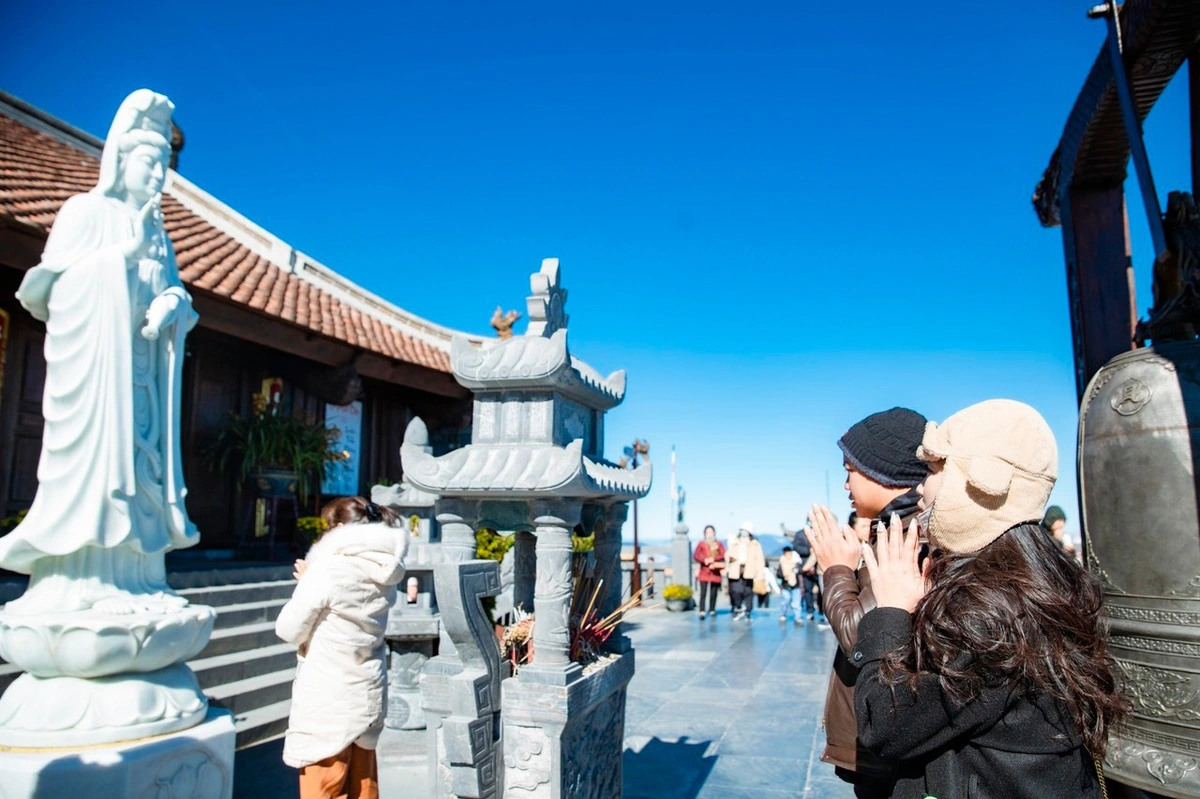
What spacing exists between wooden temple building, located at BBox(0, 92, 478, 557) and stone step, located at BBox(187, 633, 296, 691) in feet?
9.66

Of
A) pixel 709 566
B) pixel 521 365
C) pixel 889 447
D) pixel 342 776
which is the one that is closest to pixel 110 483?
pixel 342 776

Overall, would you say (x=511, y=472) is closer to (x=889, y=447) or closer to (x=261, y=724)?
(x=889, y=447)

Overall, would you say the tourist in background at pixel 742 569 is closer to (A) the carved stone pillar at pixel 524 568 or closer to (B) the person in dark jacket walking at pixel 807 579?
(B) the person in dark jacket walking at pixel 807 579

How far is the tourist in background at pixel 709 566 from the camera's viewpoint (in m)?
13.6

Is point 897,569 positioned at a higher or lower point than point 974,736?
higher

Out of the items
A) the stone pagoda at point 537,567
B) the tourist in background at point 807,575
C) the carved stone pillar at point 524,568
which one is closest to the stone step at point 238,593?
the carved stone pillar at point 524,568

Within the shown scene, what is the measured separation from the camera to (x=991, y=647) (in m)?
1.29

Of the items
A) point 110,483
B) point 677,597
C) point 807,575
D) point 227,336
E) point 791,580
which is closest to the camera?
point 110,483

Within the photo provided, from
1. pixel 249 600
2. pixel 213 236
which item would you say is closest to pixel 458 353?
pixel 249 600

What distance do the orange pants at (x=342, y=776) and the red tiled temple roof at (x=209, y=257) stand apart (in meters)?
4.97

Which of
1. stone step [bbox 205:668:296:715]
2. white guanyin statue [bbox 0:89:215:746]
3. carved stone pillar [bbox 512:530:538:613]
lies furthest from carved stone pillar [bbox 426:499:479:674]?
stone step [bbox 205:668:296:715]

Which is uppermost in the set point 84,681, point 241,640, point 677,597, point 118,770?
point 84,681

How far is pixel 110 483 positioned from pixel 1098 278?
14.0 feet

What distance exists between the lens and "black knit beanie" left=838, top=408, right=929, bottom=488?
197 centimetres
